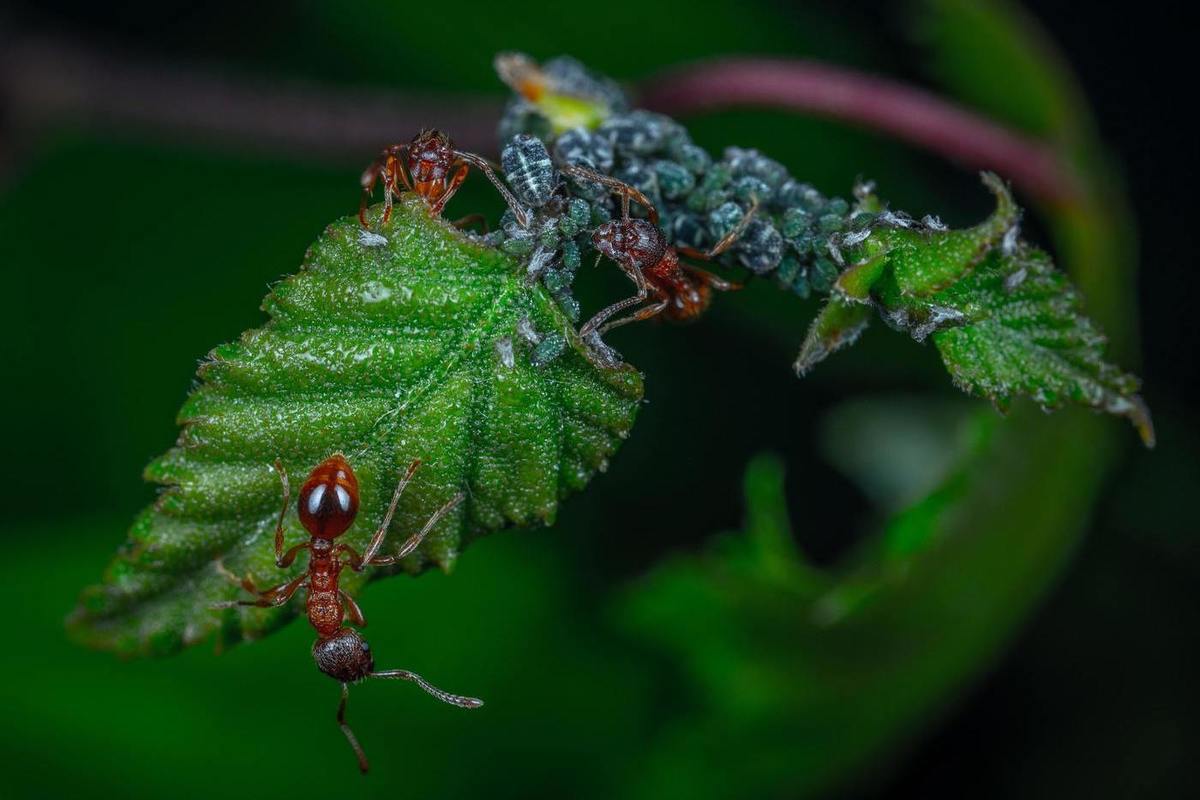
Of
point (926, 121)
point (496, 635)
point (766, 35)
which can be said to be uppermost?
point (766, 35)

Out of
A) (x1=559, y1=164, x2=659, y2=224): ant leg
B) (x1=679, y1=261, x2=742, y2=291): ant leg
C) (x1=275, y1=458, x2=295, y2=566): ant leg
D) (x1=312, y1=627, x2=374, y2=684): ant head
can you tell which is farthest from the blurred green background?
(x1=275, y1=458, x2=295, y2=566): ant leg

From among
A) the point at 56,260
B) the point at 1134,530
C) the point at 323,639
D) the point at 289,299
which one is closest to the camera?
the point at 289,299

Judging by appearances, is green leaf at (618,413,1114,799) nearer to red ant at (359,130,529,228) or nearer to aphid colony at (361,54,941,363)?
aphid colony at (361,54,941,363)

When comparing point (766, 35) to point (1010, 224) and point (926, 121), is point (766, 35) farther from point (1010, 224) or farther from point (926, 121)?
point (1010, 224)

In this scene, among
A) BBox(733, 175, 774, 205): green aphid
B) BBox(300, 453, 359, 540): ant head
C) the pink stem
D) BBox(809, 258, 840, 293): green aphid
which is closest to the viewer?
BBox(300, 453, 359, 540): ant head

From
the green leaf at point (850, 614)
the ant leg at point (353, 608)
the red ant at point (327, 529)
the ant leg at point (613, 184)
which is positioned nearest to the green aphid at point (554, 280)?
the ant leg at point (613, 184)

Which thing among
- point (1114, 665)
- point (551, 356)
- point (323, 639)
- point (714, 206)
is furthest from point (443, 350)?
Answer: point (1114, 665)

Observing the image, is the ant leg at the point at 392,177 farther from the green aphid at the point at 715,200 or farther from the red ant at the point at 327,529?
the green aphid at the point at 715,200
